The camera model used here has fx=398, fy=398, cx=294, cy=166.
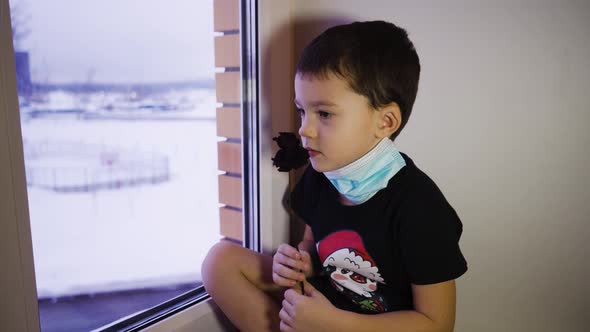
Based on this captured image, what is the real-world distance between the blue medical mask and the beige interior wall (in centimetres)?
19

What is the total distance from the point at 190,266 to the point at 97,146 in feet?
1.58

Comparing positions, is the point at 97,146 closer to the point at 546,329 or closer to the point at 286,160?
the point at 286,160

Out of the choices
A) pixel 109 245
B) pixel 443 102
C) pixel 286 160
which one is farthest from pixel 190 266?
pixel 443 102

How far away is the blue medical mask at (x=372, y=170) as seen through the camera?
782 millimetres

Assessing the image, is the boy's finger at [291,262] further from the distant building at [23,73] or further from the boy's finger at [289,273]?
the distant building at [23,73]

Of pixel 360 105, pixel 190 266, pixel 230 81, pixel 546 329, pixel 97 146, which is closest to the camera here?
pixel 360 105

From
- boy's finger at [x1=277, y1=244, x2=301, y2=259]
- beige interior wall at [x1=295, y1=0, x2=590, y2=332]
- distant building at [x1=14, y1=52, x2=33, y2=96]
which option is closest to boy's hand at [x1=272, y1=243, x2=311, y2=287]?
boy's finger at [x1=277, y1=244, x2=301, y2=259]

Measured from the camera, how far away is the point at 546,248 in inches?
32.8

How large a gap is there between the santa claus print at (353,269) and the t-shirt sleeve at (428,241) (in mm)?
96

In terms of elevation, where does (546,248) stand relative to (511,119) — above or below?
below

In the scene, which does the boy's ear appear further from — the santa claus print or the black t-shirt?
the santa claus print

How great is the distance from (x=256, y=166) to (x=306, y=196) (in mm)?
214

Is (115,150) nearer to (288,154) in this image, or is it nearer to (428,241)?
(288,154)

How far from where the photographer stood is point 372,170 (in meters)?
0.78
